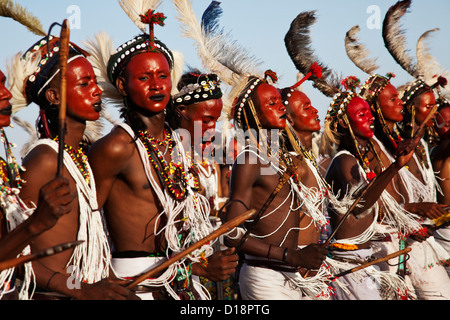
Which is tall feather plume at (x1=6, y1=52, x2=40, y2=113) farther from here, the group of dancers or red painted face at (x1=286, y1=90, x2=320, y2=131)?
red painted face at (x1=286, y1=90, x2=320, y2=131)

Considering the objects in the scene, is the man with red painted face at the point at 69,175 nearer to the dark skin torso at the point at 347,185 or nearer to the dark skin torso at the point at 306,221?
the dark skin torso at the point at 306,221

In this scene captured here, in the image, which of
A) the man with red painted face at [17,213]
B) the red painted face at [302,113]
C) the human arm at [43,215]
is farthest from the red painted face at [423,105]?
the human arm at [43,215]

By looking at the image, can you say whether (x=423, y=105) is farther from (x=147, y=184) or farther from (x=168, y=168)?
(x=147, y=184)

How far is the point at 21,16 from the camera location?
391 centimetres

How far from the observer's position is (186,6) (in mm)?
5406

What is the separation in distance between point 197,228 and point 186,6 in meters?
2.44

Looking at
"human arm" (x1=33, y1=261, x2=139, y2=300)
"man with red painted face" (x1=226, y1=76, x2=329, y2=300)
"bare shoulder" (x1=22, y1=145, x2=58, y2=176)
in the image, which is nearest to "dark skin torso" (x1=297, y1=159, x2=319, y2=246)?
"man with red painted face" (x1=226, y1=76, x2=329, y2=300)

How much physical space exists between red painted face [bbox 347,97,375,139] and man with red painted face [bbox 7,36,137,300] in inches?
139

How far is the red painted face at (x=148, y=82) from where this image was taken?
3.87 m

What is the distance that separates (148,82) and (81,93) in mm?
494

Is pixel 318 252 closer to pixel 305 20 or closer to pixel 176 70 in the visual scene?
pixel 176 70

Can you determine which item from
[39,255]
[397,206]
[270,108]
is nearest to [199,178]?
[270,108]

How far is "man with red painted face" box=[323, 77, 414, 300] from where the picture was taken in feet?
18.5

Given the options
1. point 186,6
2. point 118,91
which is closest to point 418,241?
point 186,6
